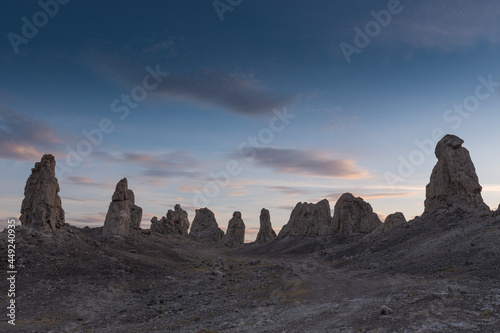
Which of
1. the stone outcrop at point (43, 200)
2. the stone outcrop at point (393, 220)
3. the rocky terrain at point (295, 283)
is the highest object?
the stone outcrop at point (43, 200)

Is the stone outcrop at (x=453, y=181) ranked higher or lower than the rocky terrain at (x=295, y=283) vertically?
higher

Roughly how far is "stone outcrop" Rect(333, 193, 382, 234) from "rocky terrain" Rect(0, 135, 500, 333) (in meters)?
24.9

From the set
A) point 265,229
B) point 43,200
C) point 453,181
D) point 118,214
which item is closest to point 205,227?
point 265,229

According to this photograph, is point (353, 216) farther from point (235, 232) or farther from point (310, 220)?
point (235, 232)

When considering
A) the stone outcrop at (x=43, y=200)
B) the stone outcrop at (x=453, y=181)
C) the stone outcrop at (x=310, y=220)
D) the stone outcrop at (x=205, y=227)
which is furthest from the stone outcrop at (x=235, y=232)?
the stone outcrop at (x=43, y=200)

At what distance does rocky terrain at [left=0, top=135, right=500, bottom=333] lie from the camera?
14797mm

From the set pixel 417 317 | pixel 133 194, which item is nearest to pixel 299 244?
pixel 133 194

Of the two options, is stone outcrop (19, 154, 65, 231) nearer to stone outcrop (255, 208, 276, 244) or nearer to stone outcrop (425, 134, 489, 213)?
stone outcrop (425, 134, 489, 213)

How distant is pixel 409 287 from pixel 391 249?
53.5 ft

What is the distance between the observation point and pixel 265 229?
97.4 metres

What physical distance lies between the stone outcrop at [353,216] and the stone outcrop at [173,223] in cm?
4939

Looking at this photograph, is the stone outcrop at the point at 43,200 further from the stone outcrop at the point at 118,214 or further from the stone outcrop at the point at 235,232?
the stone outcrop at the point at 235,232

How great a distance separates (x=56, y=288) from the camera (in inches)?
902

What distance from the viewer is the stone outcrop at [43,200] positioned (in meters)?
32.8
